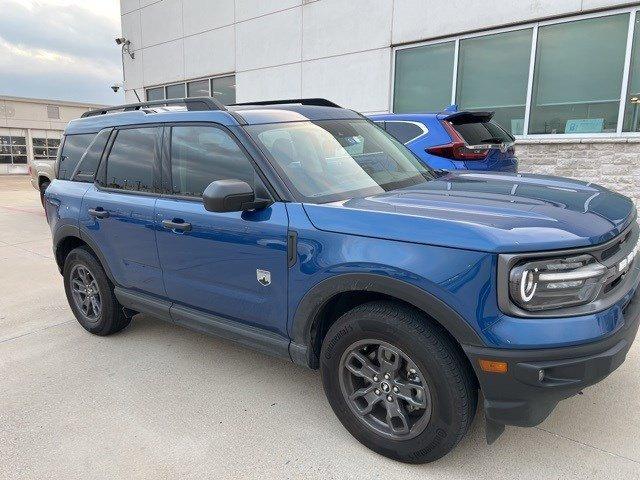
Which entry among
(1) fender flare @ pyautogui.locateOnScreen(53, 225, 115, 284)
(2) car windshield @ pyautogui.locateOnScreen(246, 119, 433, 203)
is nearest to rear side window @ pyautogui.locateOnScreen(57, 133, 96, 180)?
(1) fender flare @ pyautogui.locateOnScreen(53, 225, 115, 284)

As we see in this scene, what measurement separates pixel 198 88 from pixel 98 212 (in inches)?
421

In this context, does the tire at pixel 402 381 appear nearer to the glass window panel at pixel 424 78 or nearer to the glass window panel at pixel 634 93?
the glass window panel at pixel 634 93

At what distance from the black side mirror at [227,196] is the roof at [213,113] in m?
0.57

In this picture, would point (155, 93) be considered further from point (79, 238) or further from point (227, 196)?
point (227, 196)

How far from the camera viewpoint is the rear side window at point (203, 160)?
→ 287 centimetres

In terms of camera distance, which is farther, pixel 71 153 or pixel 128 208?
pixel 71 153

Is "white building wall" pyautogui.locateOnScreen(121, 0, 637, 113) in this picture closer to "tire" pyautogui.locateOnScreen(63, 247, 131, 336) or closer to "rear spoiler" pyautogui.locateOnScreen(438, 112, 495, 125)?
"rear spoiler" pyautogui.locateOnScreen(438, 112, 495, 125)

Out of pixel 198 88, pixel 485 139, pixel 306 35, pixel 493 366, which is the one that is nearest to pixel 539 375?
pixel 493 366

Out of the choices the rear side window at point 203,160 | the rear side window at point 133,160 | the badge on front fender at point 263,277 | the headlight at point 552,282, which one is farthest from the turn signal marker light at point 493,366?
the rear side window at point 133,160

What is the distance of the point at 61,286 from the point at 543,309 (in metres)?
5.37

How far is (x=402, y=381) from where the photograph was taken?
233 cm

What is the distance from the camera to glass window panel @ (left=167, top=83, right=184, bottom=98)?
45.3 ft

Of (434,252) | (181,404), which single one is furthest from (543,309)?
(181,404)

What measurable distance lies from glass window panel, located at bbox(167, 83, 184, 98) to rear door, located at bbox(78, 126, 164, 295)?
35.8 ft
